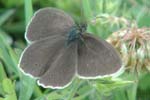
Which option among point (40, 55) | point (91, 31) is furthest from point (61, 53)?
point (91, 31)

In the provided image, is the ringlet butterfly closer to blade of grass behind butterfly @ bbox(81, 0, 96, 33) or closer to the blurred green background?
the blurred green background

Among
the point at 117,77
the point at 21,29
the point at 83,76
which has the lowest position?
the point at 21,29

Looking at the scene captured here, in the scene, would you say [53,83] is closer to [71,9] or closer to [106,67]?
[106,67]

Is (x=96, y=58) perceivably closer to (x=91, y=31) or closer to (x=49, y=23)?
(x=49, y=23)

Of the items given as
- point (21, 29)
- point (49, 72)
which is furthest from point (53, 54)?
point (21, 29)

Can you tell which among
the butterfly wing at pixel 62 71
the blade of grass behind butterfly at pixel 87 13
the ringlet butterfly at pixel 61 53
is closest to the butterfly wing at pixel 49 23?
the ringlet butterfly at pixel 61 53

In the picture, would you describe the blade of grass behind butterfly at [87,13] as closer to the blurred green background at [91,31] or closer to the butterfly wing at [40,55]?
the blurred green background at [91,31]

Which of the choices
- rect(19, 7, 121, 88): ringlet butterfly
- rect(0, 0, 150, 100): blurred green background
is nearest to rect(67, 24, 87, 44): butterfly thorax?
rect(19, 7, 121, 88): ringlet butterfly
